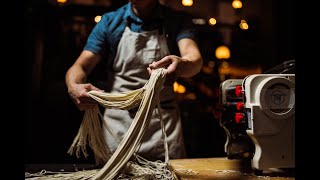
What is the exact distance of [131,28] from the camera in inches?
61.7

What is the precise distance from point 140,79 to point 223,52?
34.2 inches

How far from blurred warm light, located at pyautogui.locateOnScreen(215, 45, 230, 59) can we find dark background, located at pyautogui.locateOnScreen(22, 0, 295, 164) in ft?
0.20

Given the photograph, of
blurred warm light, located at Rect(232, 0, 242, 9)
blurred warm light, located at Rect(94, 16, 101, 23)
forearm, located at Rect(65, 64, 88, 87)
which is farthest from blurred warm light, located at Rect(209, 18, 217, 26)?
forearm, located at Rect(65, 64, 88, 87)

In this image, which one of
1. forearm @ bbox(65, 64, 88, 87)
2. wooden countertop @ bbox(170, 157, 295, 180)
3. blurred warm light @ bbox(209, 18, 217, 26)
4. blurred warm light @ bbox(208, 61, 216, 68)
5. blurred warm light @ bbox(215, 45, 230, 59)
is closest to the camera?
wooden countertop @ bbox(170, 157, 295, 180)

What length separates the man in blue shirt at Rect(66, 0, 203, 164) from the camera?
151 cm

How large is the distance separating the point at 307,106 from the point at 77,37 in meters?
1.18

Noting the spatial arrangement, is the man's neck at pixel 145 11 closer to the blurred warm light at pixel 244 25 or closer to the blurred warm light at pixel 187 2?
the blurred warm light at pixel 187 2

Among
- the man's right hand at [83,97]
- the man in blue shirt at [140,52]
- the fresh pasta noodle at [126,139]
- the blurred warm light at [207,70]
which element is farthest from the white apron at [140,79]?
the blurred warm light at [207,70]

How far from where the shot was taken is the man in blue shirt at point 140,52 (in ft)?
4.95

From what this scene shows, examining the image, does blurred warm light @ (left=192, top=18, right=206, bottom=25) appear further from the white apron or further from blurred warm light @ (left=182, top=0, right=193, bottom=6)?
the white apron

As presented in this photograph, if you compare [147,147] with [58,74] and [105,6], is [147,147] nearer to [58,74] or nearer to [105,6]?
[58,74]

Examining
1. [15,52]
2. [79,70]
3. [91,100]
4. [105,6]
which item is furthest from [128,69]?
[15,52]

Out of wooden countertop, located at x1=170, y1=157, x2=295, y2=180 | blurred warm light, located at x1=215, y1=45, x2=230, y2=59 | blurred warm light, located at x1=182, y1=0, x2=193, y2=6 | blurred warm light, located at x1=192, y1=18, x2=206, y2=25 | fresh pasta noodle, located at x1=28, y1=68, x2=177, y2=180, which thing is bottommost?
wooden countertop, located at x1=170, y1=157, x2=295, y2=180

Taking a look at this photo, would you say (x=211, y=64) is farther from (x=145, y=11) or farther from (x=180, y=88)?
(x=145, y=11)
